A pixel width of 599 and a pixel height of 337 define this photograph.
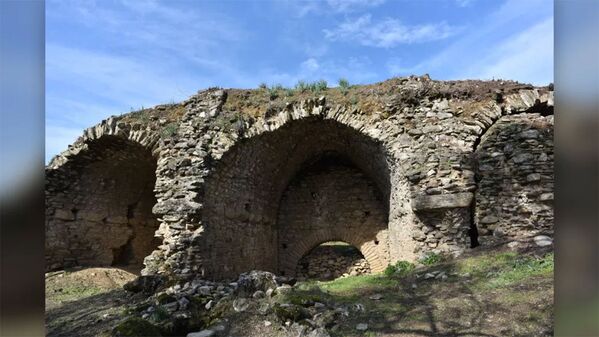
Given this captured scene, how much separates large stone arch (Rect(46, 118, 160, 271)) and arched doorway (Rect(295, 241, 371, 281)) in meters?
4.92

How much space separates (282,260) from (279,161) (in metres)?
3.16

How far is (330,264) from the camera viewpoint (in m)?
13.0

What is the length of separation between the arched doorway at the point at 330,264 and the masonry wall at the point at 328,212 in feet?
2.51

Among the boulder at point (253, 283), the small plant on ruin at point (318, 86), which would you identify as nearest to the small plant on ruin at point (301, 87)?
the small plant on ruin at point (318, 86)

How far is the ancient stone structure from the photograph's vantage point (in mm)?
7504

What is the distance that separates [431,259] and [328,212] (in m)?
4.95

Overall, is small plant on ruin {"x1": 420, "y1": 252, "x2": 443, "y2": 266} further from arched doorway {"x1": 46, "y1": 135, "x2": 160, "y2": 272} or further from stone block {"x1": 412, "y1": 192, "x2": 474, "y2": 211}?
arched doorway {"x1": 46, "y1": 135, "x2": 160, "y2": 272}

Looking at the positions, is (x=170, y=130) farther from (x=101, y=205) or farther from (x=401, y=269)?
(x=401, y=269)

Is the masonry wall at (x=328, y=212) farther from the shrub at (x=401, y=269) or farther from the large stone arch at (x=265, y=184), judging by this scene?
the shrub at (x=401, y=269)

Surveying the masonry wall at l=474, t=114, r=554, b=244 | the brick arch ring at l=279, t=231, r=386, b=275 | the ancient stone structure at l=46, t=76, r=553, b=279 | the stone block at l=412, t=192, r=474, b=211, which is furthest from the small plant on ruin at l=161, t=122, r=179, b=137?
the masonry wall at l=474, t=114, r=554, b=244

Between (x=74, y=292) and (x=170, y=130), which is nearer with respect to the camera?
(x=74, y=292)

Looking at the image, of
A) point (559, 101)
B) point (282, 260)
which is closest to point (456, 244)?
point (282, 260)

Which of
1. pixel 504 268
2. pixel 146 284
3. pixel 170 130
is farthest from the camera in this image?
pixel 170 130

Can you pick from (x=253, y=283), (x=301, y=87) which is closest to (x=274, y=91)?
(x=301, y=87)
